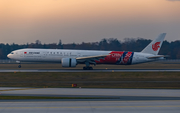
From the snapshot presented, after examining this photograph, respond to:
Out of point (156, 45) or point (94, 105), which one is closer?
point (94, 105)

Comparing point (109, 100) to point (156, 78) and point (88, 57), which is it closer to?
point (156, 78)

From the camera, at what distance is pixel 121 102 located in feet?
45.7

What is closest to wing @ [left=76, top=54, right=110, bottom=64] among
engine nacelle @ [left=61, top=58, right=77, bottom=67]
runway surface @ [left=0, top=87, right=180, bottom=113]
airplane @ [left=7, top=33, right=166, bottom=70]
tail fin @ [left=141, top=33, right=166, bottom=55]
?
airplane @ [left=7, top=33, right=166, bottom=70]

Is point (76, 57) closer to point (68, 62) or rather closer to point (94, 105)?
point (68, 62)

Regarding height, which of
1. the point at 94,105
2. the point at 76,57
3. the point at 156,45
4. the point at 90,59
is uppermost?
the point at 156,45

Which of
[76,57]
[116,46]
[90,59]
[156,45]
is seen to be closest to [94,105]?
[90,59]

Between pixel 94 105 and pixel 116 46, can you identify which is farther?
pixel 116 46

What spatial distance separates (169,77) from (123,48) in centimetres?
5805

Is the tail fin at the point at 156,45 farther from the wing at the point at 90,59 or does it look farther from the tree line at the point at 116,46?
the tree line at the point at 116,46

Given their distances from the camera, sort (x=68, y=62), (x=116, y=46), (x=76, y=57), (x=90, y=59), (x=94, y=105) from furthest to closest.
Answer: (x=116, y=46) < (x=76, y=57) < (x=90, y=59) < (x=68, y=62) < (x=94, y=105)

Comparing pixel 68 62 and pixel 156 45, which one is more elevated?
pixel 156 45

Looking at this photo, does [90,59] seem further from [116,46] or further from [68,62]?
[116,46]

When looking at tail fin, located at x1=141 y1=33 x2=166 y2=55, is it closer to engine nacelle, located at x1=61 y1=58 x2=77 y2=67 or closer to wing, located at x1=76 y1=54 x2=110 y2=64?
wing, located at x1=76 y1=54 x2=110 y2=64

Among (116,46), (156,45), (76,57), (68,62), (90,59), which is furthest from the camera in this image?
(116,46)
